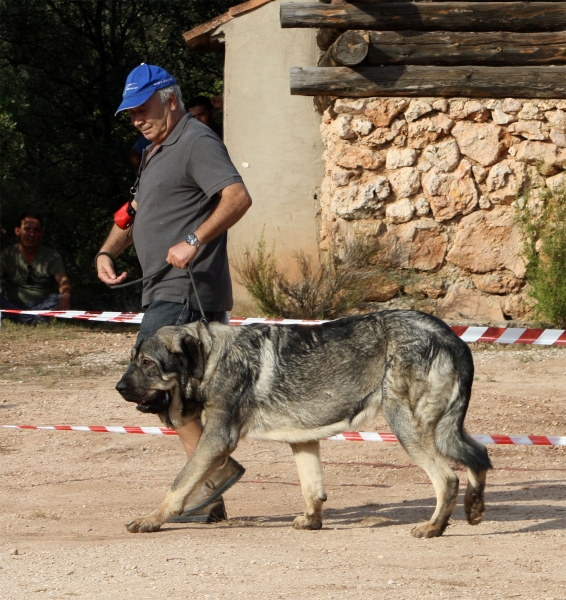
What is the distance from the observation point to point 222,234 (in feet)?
18.2

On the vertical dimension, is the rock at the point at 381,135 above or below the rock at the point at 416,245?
above

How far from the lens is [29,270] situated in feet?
43.7

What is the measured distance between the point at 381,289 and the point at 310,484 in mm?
6468

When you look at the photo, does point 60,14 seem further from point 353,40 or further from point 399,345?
point 399,345

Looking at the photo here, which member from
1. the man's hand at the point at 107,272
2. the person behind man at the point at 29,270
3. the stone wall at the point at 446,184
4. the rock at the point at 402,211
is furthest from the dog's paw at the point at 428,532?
the person behind man at the point at 29,270

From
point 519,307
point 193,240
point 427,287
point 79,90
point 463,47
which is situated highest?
point 463,47

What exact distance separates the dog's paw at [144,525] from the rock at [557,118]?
26.6 ft

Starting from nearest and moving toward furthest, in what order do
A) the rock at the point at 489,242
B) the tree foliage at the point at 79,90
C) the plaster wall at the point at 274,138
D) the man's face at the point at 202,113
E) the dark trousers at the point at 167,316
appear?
the dark trousers at the point at 167,316 < the man's face at the point at 202,113 < the rock at the point at 489,242 < the plaster wall at the point at 274,138 < the tree foliage at the point at 79,90

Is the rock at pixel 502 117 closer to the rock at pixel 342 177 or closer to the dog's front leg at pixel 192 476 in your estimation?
the rock at pixel 342 177

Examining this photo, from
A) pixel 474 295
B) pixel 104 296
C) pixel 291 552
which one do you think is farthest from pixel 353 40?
pixel 291 552

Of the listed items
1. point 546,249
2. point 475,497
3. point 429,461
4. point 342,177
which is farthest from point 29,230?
point 475,497

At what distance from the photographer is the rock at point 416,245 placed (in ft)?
39.5

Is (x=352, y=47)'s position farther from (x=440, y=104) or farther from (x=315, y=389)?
(x=315, y=389)

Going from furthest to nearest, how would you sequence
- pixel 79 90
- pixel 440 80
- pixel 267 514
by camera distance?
pixel 79 90
pixel 440 80
pixel 267 514
